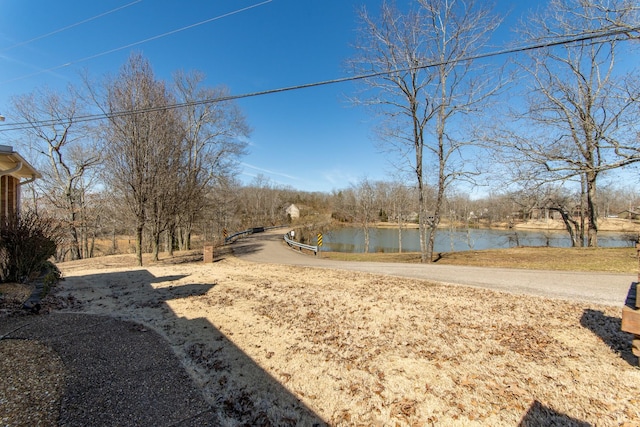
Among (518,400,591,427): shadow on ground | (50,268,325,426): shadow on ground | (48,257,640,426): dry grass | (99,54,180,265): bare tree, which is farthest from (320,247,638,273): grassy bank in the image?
(99,54,180,265): bare tree

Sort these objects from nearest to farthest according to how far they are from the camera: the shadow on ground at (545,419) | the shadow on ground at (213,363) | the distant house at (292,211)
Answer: the shadow on ground at (545,419)
the shadow on ground at (213,363)
the distant house at (292,211)

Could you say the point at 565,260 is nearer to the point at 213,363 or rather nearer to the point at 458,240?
the point at 213,363

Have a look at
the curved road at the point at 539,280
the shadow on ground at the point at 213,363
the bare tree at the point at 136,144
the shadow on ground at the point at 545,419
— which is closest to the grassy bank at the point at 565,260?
the curved road at the point at 539,280

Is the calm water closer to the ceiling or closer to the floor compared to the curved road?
closer to the floor

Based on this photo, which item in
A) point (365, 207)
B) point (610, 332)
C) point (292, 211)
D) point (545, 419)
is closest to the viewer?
point (545, 419)

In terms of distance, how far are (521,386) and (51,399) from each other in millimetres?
4896

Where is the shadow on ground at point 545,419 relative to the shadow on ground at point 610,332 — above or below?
below

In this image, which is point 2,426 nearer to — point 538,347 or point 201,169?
point 538,347

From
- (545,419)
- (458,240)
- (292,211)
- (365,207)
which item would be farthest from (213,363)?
(292,211)

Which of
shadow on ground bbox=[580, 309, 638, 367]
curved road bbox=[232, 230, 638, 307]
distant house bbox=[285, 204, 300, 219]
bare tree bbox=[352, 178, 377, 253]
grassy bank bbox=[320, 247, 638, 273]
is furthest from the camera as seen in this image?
distant house bbox=[285, 204, 300, 219]

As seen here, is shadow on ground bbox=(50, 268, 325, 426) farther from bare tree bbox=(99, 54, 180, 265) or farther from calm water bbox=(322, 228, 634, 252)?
calm water bbox=(322, 228, 634, 252)

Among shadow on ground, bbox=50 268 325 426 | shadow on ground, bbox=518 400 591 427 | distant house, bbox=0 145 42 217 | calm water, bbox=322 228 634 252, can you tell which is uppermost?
distant house, bbox=0 145 42 217

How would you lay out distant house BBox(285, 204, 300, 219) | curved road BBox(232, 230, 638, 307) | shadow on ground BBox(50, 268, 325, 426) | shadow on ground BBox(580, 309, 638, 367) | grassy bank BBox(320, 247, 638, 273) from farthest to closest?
distant house BBox(285, 204, 300, 219) → grassy bank BBox(320, 247, 638, 273) → curved road BBox(232, 230, 638, 307) → shadow on ground BBox(580, 309, 638, 367) → shadow on ground BBox(50, 268, 325, 426)

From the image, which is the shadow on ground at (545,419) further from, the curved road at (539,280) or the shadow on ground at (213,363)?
the curved road at (539,280)
